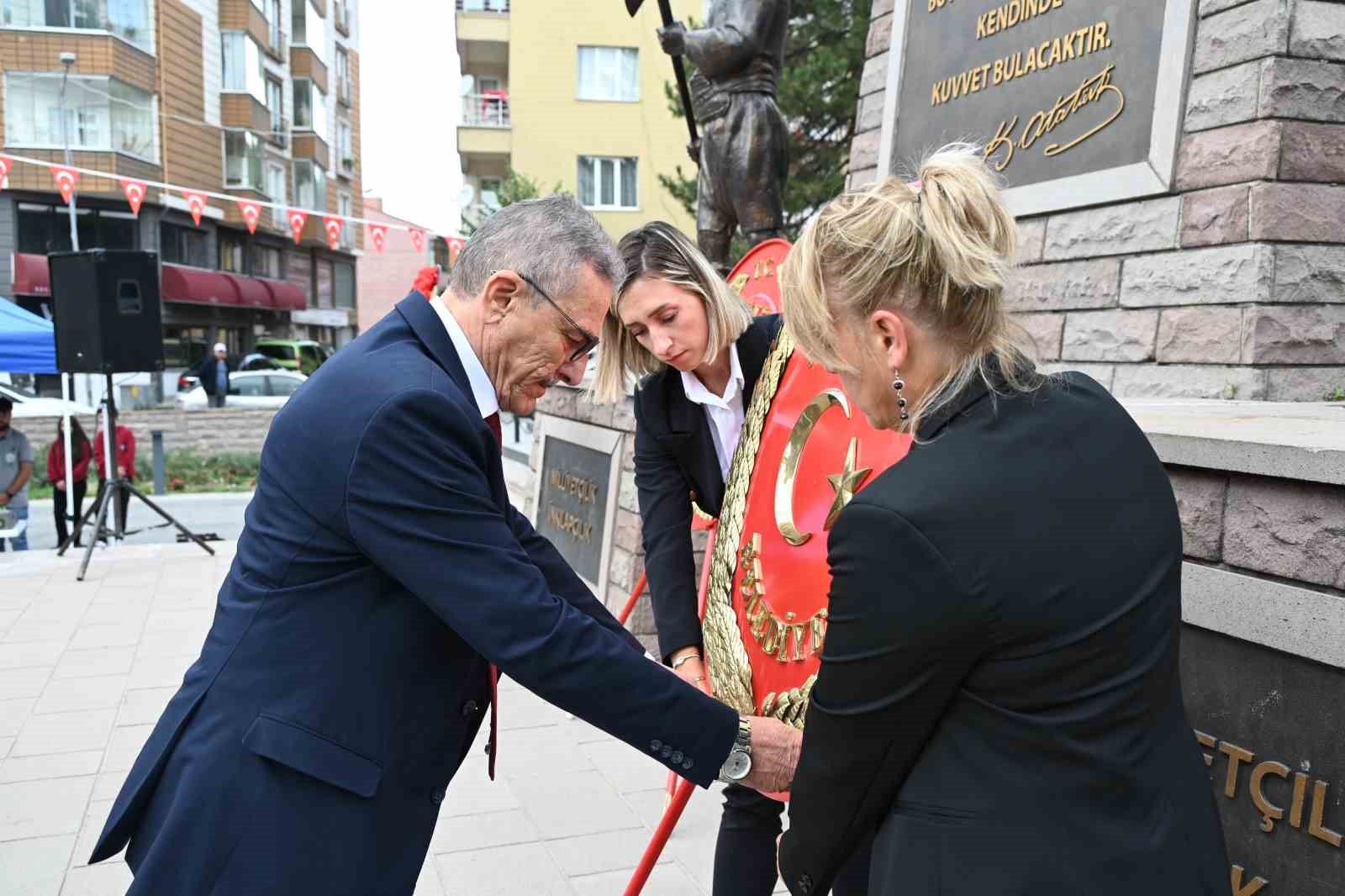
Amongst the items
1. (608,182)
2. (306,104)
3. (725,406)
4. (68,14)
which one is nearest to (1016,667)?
(725,406)

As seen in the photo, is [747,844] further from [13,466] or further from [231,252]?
[231,252]

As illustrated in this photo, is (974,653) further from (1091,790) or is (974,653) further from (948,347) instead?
(948,347)

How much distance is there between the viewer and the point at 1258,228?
3400 mm

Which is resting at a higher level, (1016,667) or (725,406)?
(725,406)

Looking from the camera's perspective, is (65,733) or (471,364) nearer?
(471,364)

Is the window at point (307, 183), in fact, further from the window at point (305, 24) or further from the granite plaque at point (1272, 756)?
the granite plaque at point (1272, 756)

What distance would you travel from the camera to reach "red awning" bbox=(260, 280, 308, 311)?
32250 millimetres

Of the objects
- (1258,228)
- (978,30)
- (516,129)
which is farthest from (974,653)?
(516,129)

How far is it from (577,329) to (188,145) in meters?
29.7

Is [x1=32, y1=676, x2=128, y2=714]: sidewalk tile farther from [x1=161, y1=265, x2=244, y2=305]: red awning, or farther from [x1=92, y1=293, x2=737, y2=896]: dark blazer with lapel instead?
[x1=161, y1=265, x2=244, y2=305]: red awning

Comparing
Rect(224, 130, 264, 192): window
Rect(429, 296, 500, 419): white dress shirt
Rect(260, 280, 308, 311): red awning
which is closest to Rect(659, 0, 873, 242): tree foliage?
Rect(429, 296, 500, 419): white dress shirt

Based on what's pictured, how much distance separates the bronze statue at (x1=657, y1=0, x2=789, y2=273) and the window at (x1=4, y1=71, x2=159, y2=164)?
76.8ft

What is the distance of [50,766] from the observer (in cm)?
424

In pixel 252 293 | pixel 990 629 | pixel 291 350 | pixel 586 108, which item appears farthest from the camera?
pixel 252 293
